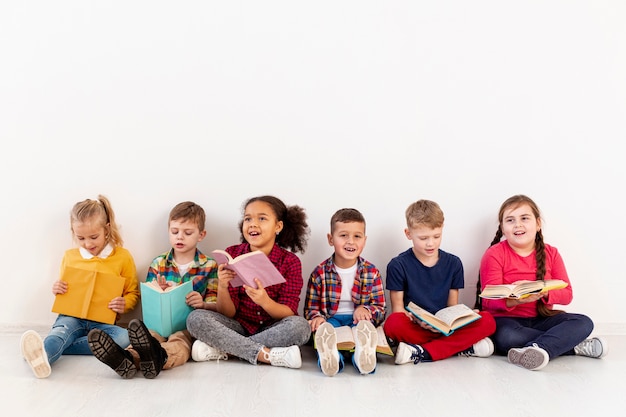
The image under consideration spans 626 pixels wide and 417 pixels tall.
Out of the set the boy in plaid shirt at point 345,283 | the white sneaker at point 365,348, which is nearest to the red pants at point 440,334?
the boy in plaid shirt at point 345,283

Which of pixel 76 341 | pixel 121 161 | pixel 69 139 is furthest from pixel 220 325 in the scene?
pixel 69 139

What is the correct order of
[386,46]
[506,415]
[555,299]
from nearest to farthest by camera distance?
1. [506,415]
2. [555,299]
3. [386,46]

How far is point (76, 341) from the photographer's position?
2990 millimetres

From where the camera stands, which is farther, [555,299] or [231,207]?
[231,207]

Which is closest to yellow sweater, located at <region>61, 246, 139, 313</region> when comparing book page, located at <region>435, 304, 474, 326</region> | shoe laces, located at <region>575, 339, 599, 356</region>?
book page, located at <region>435, 304, 474, 326</region>

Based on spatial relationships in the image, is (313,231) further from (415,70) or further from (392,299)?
(415,70)

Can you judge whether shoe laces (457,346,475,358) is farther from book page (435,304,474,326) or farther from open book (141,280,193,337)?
open book (141,280,193,337)

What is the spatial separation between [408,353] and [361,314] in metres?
0.30

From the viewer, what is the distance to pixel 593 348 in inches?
118

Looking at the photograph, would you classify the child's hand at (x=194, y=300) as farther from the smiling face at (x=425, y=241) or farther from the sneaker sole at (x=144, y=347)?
the smiling face at (x=425, y=241)

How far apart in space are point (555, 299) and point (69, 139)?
2.57 meters

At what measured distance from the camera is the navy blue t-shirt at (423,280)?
3.20m

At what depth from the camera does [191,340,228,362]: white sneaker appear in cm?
283

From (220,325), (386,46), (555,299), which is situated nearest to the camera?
(220,325)
